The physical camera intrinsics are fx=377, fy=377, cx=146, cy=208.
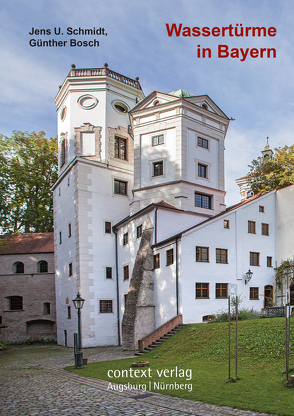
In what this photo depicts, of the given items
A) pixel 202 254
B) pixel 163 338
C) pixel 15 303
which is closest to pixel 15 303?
pixel 15 303

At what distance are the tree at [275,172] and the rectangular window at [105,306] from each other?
53.1 ft

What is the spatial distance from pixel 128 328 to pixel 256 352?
9273 millimetres

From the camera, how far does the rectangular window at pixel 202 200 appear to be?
91.9 ft

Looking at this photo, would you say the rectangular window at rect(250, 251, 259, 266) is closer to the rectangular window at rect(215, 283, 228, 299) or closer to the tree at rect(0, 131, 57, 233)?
the rectangular window at rect(215, 283, 228, 299)

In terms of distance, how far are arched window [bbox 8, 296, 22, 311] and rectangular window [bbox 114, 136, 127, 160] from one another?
1666 centimetres

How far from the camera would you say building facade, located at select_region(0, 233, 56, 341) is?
3500cm

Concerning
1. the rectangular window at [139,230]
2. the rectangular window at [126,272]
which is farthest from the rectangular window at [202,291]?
the rectangular window at [126,272]

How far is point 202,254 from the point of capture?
22375 mm

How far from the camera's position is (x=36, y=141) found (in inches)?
1647

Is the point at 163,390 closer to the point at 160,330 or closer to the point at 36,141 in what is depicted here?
the point at 160,330

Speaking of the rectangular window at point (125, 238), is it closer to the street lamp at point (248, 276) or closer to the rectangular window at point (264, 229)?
the street lamp at point (248, 276)

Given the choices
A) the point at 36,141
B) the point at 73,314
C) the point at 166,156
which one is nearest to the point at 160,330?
the point at 73,314

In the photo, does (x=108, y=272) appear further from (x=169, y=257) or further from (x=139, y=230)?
(x=169, y=257)

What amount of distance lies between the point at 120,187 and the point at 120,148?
139 inches
